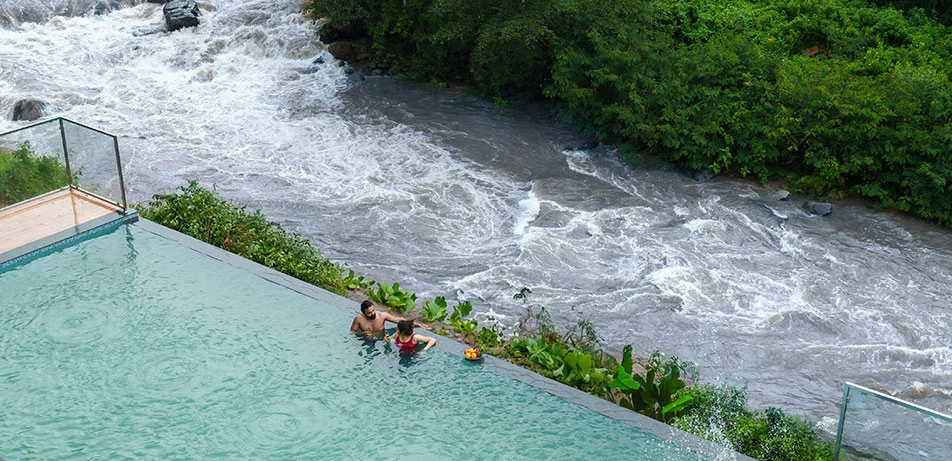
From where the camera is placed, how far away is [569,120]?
1833cm

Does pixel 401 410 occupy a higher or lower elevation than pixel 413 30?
lower

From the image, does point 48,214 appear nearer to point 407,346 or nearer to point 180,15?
point 407,346

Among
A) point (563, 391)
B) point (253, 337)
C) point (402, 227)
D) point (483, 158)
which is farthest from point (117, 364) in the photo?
point (483, 158)

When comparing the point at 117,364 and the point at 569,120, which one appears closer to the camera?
the point at 117,364

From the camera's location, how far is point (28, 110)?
18.7 m

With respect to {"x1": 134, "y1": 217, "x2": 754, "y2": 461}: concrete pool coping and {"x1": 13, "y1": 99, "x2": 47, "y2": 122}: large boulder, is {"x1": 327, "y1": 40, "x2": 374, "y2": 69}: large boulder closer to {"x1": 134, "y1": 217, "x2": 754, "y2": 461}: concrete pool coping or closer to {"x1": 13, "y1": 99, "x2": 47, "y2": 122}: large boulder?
{"x1": 13, "y1": 99, "x2": 47, "y2": 122}: large boulder

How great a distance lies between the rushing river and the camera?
11.9m

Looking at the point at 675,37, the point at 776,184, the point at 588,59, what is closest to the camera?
the point at 776,184

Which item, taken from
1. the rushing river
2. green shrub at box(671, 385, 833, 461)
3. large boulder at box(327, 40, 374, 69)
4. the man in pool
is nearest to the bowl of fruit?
the man in pool

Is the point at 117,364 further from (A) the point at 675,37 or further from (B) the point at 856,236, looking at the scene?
(A) the point at 675,37

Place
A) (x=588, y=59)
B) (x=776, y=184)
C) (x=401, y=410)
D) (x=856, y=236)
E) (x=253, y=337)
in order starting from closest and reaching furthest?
(x=401, y=410)
(x=253, y=337)
(x=856, y=236)
(x=776, y=184)
(x=588, y=59)

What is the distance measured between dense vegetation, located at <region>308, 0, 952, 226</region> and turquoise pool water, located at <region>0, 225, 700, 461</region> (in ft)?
27.4

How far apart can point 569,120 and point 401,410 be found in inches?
413

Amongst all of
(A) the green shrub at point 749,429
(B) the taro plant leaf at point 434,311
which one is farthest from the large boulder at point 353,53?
(A) the green shrub at point 749,429
